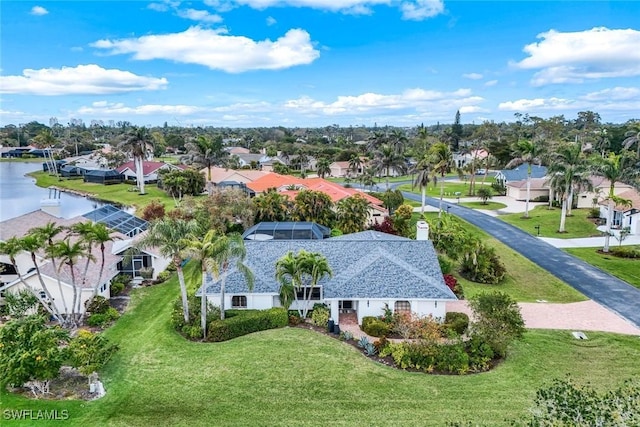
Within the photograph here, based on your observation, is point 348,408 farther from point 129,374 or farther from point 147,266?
point 147,266

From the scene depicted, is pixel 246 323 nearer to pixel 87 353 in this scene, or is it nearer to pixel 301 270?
pixel 301 270

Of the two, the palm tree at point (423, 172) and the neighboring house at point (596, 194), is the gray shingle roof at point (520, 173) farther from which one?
the palm tree at point (423, 172)

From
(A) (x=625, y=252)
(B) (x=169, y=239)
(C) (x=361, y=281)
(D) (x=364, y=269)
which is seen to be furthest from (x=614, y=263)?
(B) (x=169, y=239)

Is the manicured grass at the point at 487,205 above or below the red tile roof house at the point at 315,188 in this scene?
below

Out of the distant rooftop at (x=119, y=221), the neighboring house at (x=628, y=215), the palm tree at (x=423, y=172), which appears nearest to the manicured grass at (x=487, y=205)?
the neighboring house at (x=628, y=215)

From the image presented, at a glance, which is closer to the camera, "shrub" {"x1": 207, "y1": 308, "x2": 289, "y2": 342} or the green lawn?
the green lawn

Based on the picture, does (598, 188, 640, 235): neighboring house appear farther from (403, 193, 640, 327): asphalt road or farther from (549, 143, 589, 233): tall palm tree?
(403, 193, 640, 327): asphalt road

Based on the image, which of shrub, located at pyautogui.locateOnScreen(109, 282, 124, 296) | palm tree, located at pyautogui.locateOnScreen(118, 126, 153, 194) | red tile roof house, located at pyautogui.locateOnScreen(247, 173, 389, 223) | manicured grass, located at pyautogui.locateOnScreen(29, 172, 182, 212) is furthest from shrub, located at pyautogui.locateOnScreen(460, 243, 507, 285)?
palm tree, located at pyautogui.locateOnScreen(118, 126, 153, 194)
